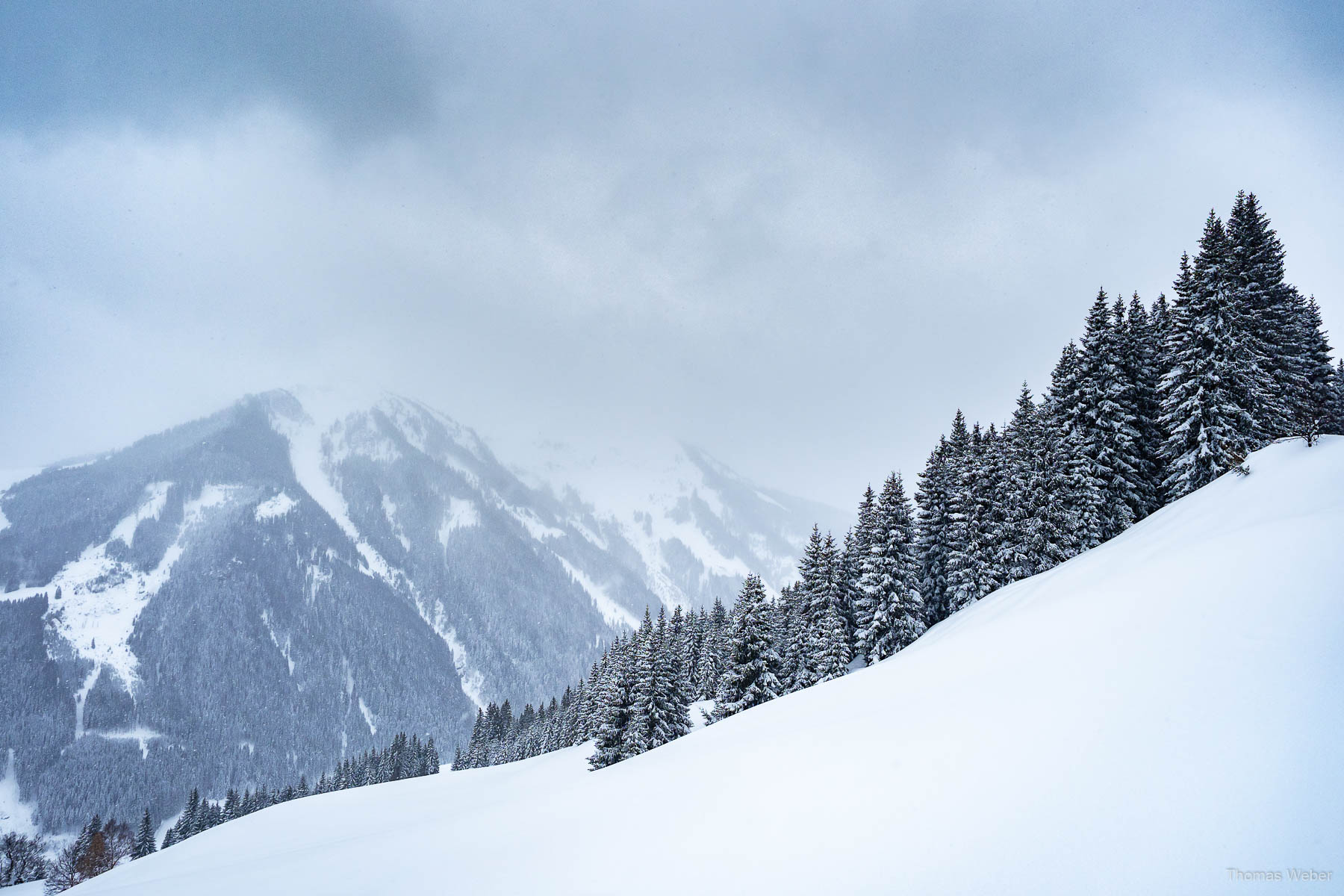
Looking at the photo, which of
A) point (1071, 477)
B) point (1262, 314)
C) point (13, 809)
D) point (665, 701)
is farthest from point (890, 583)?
point (13, 809)

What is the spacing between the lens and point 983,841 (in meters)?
4.70

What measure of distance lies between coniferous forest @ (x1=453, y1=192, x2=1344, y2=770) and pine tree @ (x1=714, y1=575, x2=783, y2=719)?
109 millimetres

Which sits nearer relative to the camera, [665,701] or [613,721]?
[665,701]

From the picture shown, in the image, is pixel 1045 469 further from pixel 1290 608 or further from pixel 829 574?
pixel 1290 608

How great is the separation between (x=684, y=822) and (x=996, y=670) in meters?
5.16

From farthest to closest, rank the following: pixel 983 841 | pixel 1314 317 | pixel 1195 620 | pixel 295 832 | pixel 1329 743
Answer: pixel 1314 317
pixel 295 832
pixel 1195 620
pixel 983 841
pixel 1329 743

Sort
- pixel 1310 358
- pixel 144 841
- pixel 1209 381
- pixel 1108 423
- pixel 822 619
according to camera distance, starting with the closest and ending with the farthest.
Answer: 1. pixel 1209 381
2. pixel 1310 358
3. pixel 1108 423
4. pixel 822 619
5. pixel 144 841

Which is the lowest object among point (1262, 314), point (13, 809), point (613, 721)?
point (13, 809)

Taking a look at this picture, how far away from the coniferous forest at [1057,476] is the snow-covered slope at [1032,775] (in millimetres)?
17828

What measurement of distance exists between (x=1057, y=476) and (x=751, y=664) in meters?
20.2

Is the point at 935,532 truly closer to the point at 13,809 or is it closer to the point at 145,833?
the point at 145,833

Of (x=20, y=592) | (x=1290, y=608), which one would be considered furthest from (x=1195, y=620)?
(x=20, y=592)

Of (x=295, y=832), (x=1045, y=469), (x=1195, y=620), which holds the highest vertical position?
(x=1045, y=469)

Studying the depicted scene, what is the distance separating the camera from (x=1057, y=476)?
28.9 m
